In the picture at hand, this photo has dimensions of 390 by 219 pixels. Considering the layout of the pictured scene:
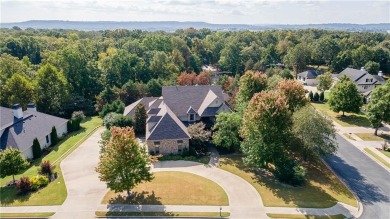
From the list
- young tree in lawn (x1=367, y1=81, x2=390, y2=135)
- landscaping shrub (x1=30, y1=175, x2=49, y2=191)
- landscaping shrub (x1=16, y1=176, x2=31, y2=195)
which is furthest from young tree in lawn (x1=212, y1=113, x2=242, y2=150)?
young tree in lawn (x1=367, y1=81, x2=390, y2=135)

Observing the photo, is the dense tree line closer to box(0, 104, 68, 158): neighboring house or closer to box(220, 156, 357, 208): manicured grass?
box(0, 104, 68, 158): neighboring house

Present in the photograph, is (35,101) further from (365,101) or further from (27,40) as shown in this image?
(365,101)

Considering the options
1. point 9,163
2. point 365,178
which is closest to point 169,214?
point 9,163

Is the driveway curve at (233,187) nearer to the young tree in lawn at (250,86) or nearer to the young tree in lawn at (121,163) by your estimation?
the young tree in lawn at (121,163)

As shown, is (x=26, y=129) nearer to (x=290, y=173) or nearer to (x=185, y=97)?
(x=185, y=97)

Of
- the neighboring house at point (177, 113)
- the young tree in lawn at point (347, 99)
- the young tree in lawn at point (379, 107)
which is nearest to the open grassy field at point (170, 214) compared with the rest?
the neighboring house at point (177, 113)

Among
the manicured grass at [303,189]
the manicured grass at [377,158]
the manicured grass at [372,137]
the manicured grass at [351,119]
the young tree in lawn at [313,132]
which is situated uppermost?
the young tree in lawn at [313,132]
